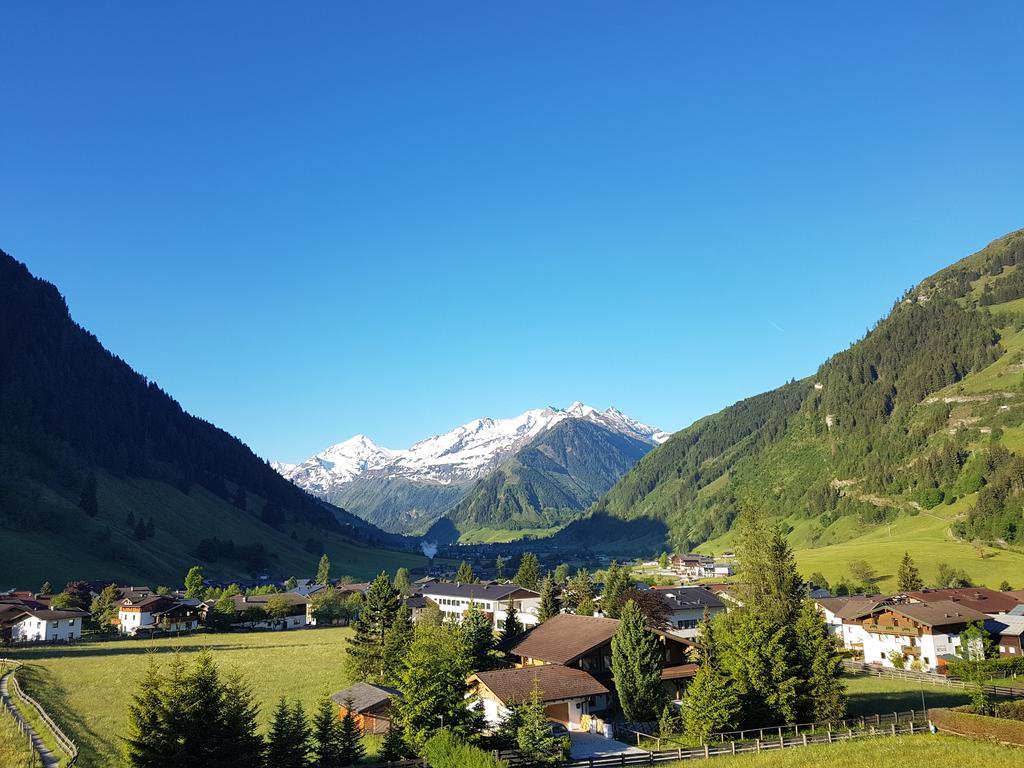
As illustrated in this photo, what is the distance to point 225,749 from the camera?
103ft

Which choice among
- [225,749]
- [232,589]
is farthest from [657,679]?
[232,589]

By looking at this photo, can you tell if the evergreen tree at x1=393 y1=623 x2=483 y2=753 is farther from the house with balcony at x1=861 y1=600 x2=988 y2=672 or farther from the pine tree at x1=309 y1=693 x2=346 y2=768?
the house with balcony at x1=861 y1=600 x2=988 y2=672

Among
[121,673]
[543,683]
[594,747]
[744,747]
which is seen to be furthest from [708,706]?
[121,673]

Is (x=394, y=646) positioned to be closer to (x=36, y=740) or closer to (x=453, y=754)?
(x=36, y=740)

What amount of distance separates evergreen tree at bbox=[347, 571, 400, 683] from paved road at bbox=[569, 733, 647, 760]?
65.8ft

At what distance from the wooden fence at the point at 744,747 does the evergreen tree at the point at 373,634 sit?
28.3 metres

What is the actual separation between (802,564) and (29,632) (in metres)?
159

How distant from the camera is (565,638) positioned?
61.1m

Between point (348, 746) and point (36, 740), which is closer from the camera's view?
point (348, 746)

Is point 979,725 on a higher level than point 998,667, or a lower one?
higher

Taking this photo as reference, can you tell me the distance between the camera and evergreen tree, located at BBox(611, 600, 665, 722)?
50125 mm

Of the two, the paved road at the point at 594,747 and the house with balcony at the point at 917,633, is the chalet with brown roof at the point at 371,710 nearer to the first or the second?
the paved road at the point at 594,747

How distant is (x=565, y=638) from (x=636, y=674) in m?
11.6

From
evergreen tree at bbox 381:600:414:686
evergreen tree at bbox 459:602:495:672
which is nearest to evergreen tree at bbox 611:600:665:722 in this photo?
evergreen tree at bbox 459:602:495:672
